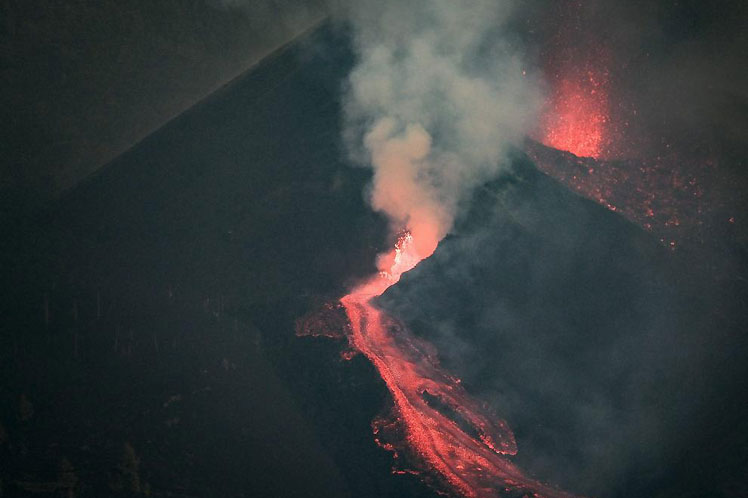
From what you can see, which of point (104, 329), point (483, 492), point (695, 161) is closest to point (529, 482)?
point (483, 492)

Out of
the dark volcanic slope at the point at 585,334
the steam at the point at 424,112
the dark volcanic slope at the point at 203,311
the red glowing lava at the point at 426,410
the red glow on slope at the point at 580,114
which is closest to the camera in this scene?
the dark volcanic slope at the point at 203,311

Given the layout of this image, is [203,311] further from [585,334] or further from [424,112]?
[585,334]

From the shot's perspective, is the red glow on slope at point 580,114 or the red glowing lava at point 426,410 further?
the red glow on slope at point 580,114

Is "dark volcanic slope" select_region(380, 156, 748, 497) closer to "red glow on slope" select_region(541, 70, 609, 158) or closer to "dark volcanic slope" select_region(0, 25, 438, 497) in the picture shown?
"red glow on slope" select_region(541, 70, 609, 158)

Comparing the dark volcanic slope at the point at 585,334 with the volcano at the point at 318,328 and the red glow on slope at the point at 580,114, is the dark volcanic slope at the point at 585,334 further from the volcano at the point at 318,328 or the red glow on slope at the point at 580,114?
the red glow on slope at the point at 580,114

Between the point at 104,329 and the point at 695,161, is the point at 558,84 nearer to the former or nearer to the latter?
the point at 695,161

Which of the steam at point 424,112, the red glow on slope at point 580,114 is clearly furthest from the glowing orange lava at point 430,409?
the red glow on slope at point 580,114

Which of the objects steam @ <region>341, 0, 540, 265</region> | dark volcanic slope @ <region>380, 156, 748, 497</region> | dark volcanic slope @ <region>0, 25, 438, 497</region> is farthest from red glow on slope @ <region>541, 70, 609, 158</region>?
dark volcanic slope @ <region>0, 25, 438, 497</region>

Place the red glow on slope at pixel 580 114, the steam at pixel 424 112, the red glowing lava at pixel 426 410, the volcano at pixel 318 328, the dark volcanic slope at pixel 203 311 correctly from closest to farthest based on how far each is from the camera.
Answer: the dark volcanic slope at pixel 203 311
the volcano at pixel 318 328
the red glowing lava at pixel 426 410
the red glow on slope at pixel 580 114
the steam at pixel 424 112
